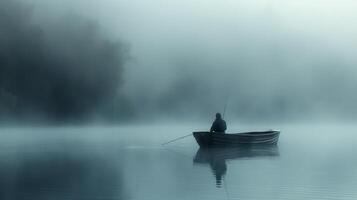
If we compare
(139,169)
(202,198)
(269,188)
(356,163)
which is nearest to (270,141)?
(356,163)

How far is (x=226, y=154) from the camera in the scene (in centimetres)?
4712

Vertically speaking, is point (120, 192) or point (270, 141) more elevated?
point (270, 141)

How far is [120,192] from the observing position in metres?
23.4

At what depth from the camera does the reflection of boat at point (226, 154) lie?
→ 39.6m

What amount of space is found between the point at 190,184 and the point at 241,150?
2371 cm

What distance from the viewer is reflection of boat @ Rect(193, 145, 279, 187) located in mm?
39562

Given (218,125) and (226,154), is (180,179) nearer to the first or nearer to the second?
(218,125)

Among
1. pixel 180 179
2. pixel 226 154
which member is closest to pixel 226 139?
pixel 226 154

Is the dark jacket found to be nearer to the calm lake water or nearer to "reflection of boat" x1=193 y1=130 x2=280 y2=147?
"reflection of boat" x1=193 y1=130 x2=280 y2=147

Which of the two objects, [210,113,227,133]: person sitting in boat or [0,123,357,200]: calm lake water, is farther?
[210,113,227,133]: person sitting in boat

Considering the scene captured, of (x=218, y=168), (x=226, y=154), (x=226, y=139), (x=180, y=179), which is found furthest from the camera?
(x=226, y=154)

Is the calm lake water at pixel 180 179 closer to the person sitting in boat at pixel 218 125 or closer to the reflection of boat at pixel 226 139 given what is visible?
the reflection of boat at pixel 226 139

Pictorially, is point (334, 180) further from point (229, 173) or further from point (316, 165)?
point (316, 165)

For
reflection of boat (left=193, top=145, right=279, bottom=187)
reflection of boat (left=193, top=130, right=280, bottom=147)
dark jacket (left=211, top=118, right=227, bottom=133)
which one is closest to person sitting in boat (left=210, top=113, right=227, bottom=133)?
dark jacket (left=211, top=118, right=227, bottom=133)
